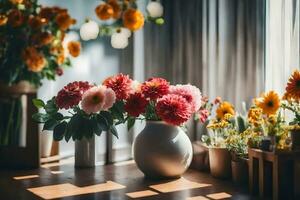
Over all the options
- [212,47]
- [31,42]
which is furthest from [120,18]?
[212,47]

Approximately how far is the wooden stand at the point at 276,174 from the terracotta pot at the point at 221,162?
229 mm

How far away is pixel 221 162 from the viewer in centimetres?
220

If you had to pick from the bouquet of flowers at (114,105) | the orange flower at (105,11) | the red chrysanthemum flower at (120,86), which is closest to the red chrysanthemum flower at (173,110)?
the bouquet of flowers at (114,105)

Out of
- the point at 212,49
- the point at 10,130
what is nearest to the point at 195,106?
the point at 212,49

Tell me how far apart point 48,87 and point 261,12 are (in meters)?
1.10

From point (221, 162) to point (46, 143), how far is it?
87cm

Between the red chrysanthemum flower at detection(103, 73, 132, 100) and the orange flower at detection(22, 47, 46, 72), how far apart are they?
641mm

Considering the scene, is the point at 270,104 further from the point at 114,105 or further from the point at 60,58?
the point at 60,58

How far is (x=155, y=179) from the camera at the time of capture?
2176 mm

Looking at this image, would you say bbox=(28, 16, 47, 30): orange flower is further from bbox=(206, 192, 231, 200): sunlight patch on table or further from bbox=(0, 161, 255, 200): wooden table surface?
bbox=(206, 192, 231, 200): sunlight patch on table

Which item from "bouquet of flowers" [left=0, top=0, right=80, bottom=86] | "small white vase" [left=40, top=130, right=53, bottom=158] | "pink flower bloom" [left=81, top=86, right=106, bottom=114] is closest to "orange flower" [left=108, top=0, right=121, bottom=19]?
"bouquet of flowers" [left=0, top=0, right=80, bottom=86]

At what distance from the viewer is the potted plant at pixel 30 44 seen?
156 cm

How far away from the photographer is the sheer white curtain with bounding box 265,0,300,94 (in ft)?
7.41

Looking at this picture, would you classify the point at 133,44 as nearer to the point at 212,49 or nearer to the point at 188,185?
the point at 212,49
